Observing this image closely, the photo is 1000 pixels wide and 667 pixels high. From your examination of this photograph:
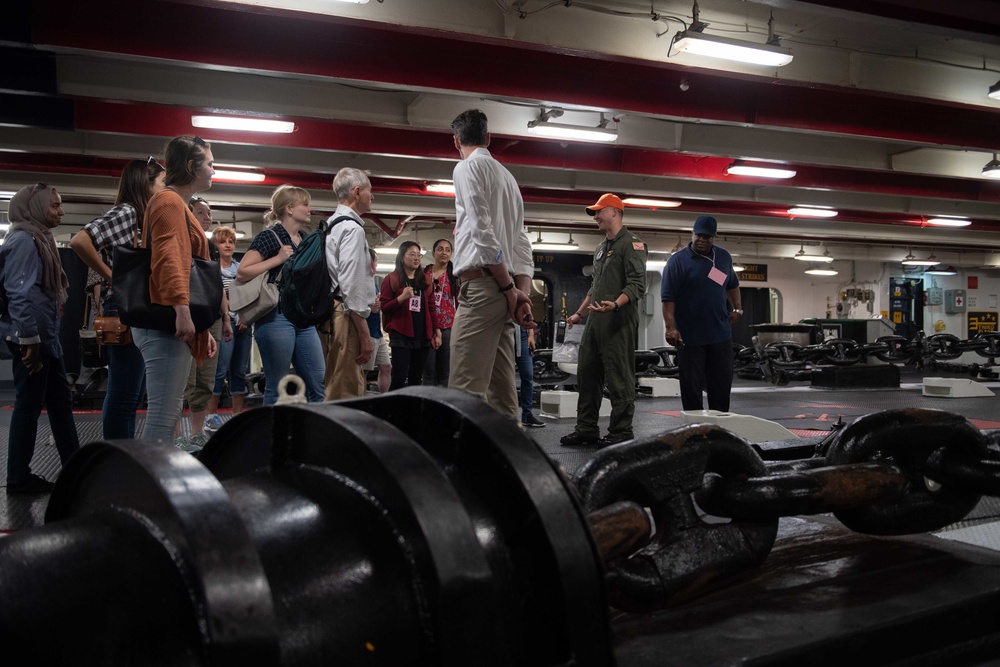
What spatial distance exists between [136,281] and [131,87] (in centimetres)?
517

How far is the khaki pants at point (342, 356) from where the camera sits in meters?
3.55

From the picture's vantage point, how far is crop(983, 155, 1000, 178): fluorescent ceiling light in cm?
1084

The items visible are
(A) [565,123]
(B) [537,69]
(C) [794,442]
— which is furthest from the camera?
(A) [565,123]

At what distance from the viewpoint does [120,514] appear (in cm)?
56

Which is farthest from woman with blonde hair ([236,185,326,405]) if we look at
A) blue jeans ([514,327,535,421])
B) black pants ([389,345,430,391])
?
blue jeans ([514,327,535,421])

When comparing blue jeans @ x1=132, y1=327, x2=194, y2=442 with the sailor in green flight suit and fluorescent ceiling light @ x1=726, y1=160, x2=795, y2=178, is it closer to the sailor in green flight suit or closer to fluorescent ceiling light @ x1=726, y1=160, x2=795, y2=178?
the sailor in green flight suit

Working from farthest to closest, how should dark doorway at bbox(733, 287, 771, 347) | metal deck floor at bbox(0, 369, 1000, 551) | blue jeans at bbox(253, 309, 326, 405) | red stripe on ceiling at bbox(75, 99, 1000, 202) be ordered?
dark doorway at bbox(733, 287, 771, 347)
red stripe on ceiling at bbox(75, 99, 1000, 202)
blue jeans at bbox(253, 309, 326, 405)
metal deck floor at bbox(0, 369, 1000, 551)

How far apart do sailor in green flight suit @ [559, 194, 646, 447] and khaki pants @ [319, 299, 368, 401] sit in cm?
191

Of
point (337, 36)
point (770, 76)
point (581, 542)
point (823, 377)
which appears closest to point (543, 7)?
point (337, 36)

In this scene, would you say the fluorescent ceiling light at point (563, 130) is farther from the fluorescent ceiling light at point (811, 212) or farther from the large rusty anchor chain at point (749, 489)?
the large rusty anchor chain at point (749, 489)

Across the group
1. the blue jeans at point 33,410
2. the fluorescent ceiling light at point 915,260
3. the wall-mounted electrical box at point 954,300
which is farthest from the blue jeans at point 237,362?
the wall-mounted electrical box at point 954,300

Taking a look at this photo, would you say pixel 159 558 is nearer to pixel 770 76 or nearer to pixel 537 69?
pixel 537 69

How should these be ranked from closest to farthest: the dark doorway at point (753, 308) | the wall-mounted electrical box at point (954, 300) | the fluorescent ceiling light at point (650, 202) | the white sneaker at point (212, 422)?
the white sneaker at point (212, 422) < the fluorescent ceiling light at point (650, 202) < the dark doorway at point (753, 308) < the wall-mounted electrical box at point (954, 300)

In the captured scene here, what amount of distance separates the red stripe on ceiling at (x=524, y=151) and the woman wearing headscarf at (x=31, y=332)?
15.6 ft
